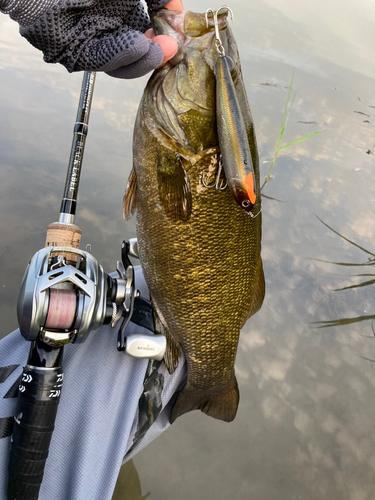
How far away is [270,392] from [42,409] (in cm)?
138

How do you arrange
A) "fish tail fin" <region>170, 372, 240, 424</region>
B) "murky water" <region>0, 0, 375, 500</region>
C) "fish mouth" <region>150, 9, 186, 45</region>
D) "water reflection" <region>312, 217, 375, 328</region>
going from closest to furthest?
1. "fish mouth" <region>150, 9, 186, 45</region>
2. "fish tail fin" <region>170, 372, 240, 424</region>
3. "murky water" <region>0, 0, 375, 500</region>
4. "water reflection" <region>312, 217, 375, 328</region>

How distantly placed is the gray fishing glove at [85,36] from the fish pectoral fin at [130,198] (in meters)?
0.41

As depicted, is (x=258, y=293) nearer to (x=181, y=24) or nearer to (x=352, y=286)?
(x=181, y=24)

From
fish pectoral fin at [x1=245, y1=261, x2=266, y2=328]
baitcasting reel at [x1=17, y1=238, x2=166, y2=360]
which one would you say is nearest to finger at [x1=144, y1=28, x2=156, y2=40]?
baitcasting reel at [x1=17, y1=238, x2=166, y2=360]

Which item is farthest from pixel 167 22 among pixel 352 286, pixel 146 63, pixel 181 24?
Result: pixel 352 286

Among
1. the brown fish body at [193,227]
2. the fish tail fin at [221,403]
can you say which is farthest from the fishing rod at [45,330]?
the fish tail fin at [221,403]

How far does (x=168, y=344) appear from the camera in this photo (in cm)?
157

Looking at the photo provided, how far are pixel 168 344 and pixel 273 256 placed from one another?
1505mm

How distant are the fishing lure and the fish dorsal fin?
65 centimetres

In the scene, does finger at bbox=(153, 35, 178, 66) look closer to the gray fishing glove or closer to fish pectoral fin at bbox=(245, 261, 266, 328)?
the gray fishing glove

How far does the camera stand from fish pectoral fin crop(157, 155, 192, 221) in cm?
139

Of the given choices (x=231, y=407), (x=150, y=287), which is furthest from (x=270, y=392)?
(x=150, y=287)

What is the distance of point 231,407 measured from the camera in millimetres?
1664

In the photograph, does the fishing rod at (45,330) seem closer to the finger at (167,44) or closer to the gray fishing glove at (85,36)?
the gray fishing glove at (85,36)
